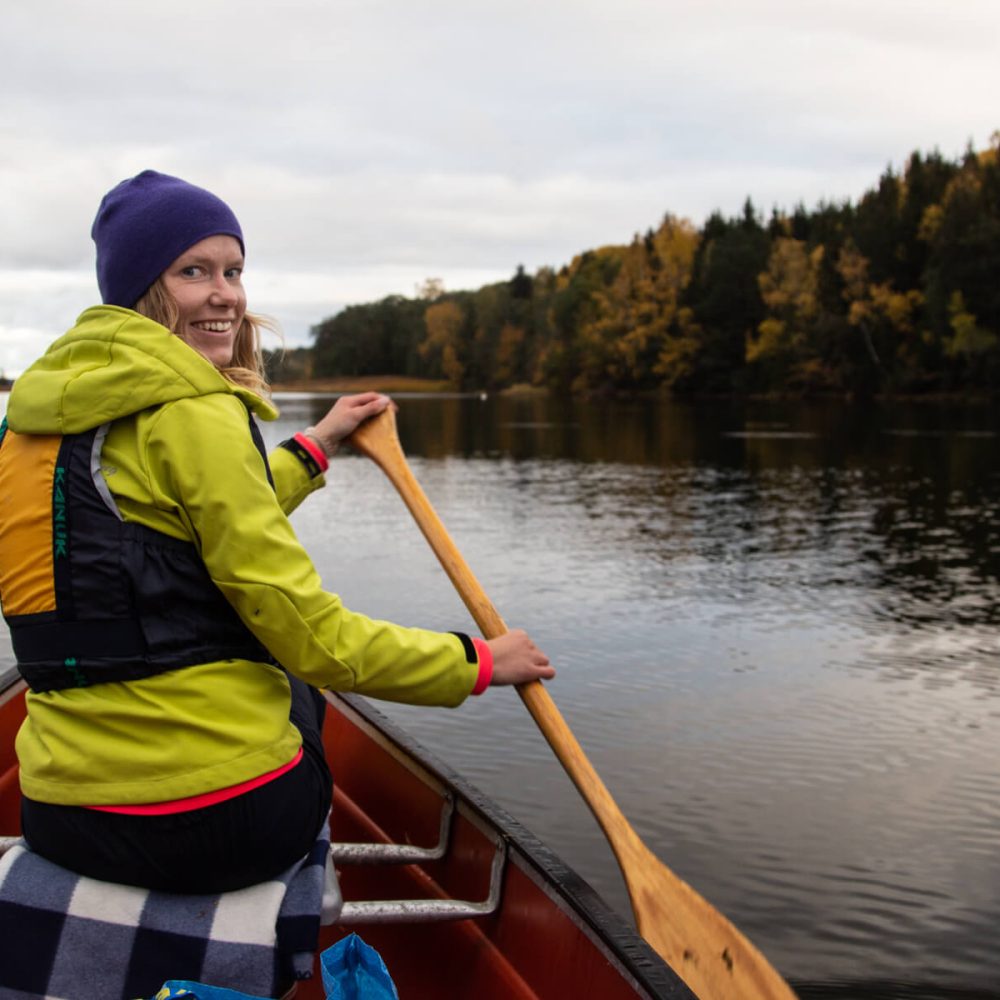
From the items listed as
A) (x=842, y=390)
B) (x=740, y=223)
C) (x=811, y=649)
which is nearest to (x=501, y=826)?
(x=811, y=649)

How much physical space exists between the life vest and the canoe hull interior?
3.64ft

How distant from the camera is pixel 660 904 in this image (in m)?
3.29

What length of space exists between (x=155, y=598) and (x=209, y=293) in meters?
0.63

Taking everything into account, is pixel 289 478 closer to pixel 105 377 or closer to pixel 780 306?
pixel 105 377

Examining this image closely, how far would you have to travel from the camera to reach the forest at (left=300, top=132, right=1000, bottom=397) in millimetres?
52156

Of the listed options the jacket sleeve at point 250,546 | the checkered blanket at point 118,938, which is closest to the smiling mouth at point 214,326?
the jacket sleeve at point 250,546

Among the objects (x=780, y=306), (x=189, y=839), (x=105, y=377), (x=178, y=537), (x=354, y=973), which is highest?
(x=780, y=306)

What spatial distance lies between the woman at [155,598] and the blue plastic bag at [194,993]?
0.23 metres

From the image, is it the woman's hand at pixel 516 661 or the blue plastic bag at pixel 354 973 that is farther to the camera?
the woman's hand at pixel 516 661

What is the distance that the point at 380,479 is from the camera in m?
22.7

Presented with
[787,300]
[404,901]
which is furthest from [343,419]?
[787,300]

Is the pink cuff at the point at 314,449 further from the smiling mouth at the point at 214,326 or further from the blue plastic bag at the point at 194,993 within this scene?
the blue plastic bag at the point at 194,993

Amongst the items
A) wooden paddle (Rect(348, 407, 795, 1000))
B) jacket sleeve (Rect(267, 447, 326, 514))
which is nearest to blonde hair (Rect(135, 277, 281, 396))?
jacket sleeve (Rect(267, 447, 326, 514))

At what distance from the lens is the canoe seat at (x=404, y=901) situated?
100 inches
